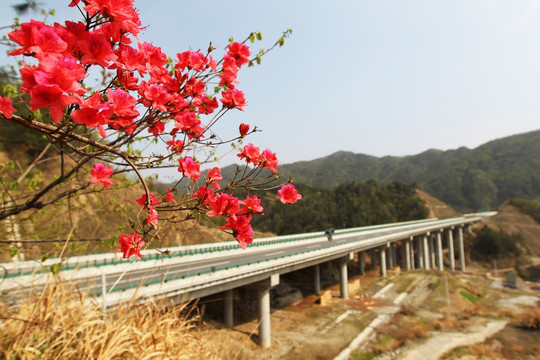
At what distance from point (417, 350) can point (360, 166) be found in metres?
150

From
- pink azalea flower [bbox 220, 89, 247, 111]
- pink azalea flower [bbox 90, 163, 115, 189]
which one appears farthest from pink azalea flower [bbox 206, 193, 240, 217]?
pink azalea flower [bbox 220, 89, 247, 111]

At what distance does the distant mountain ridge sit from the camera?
103438mm

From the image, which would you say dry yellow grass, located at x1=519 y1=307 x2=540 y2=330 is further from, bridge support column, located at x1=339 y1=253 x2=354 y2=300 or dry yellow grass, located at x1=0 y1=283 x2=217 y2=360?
dry yellow grass, located at x1=0 y1=283 x2=217 y2=360

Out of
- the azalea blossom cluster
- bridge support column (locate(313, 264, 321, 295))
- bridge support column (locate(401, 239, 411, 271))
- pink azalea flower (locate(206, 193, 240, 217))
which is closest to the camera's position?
the azalea blossom cluster

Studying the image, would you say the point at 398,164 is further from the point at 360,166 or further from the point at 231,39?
the point at 231,39

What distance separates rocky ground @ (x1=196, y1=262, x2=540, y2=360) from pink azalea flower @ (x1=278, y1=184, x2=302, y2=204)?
300 inches

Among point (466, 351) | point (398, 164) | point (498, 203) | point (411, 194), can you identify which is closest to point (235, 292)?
point (466, 351)

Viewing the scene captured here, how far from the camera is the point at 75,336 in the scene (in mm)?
3184

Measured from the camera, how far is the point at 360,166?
159 m

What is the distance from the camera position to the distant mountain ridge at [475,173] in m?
103

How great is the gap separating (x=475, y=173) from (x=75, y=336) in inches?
5346

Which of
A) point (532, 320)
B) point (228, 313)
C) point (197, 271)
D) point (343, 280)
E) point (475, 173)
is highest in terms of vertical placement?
point (475, 173)

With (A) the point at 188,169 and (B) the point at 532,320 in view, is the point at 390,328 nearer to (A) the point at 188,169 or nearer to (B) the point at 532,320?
(B) the point at 532,320

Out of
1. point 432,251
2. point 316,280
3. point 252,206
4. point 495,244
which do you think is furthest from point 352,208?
point 252,206
